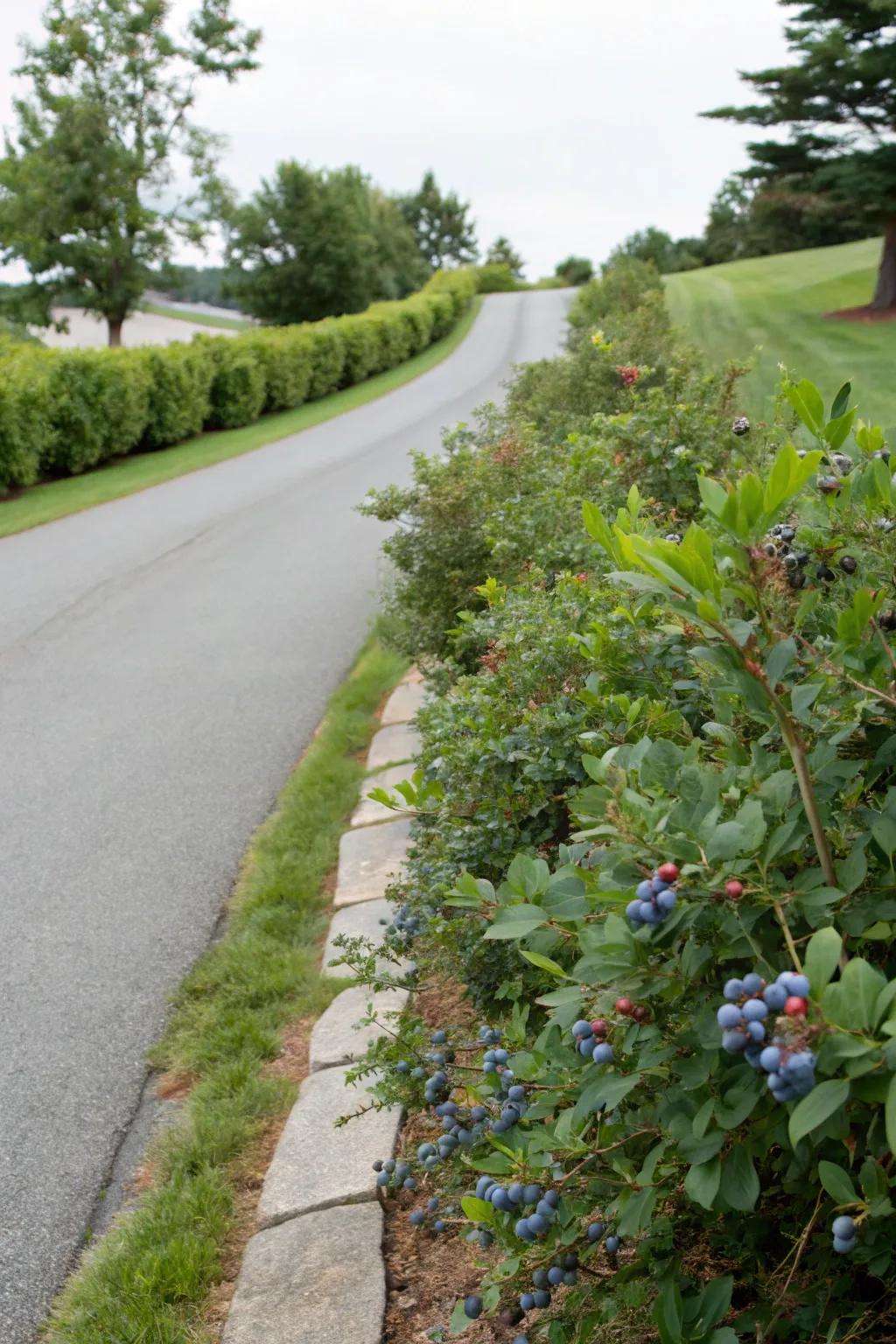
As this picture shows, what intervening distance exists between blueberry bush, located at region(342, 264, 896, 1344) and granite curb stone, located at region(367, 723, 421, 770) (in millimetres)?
3110

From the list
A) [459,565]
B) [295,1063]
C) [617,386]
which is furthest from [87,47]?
[295,1063]

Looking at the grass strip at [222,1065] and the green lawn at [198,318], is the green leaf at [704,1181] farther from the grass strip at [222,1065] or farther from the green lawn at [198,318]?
the green lawn at [198,318]

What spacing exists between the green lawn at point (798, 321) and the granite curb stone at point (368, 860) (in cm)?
578

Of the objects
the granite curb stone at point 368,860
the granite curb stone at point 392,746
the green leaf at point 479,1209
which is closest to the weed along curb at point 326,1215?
the granite curb stone at point 368,860

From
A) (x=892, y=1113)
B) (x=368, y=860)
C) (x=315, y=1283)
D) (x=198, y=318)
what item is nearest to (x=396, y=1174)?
(x=315, y=1283)

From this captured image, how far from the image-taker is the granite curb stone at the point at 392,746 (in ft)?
19.0

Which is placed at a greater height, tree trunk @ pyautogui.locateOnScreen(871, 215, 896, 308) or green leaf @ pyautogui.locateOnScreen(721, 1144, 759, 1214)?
tree trunk @ pyautogui.locateOnScreen(871, 215, 896, 308)

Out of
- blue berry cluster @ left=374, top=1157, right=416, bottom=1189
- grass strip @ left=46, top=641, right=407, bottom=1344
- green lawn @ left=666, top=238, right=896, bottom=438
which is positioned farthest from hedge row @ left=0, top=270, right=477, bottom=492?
blue berry cluster @ left=374, top=1157, right=416, bottom=1189

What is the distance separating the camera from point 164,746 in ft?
21.9

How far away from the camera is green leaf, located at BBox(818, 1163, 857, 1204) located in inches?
53.6

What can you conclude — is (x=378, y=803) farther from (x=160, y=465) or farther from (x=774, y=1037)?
(x=160, y=465)

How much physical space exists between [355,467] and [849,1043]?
16.1 m

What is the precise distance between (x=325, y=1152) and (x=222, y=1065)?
0.69 metres

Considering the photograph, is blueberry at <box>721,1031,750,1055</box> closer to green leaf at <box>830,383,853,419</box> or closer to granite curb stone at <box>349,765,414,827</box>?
green leaf at <box>830,383,853,419</box>
